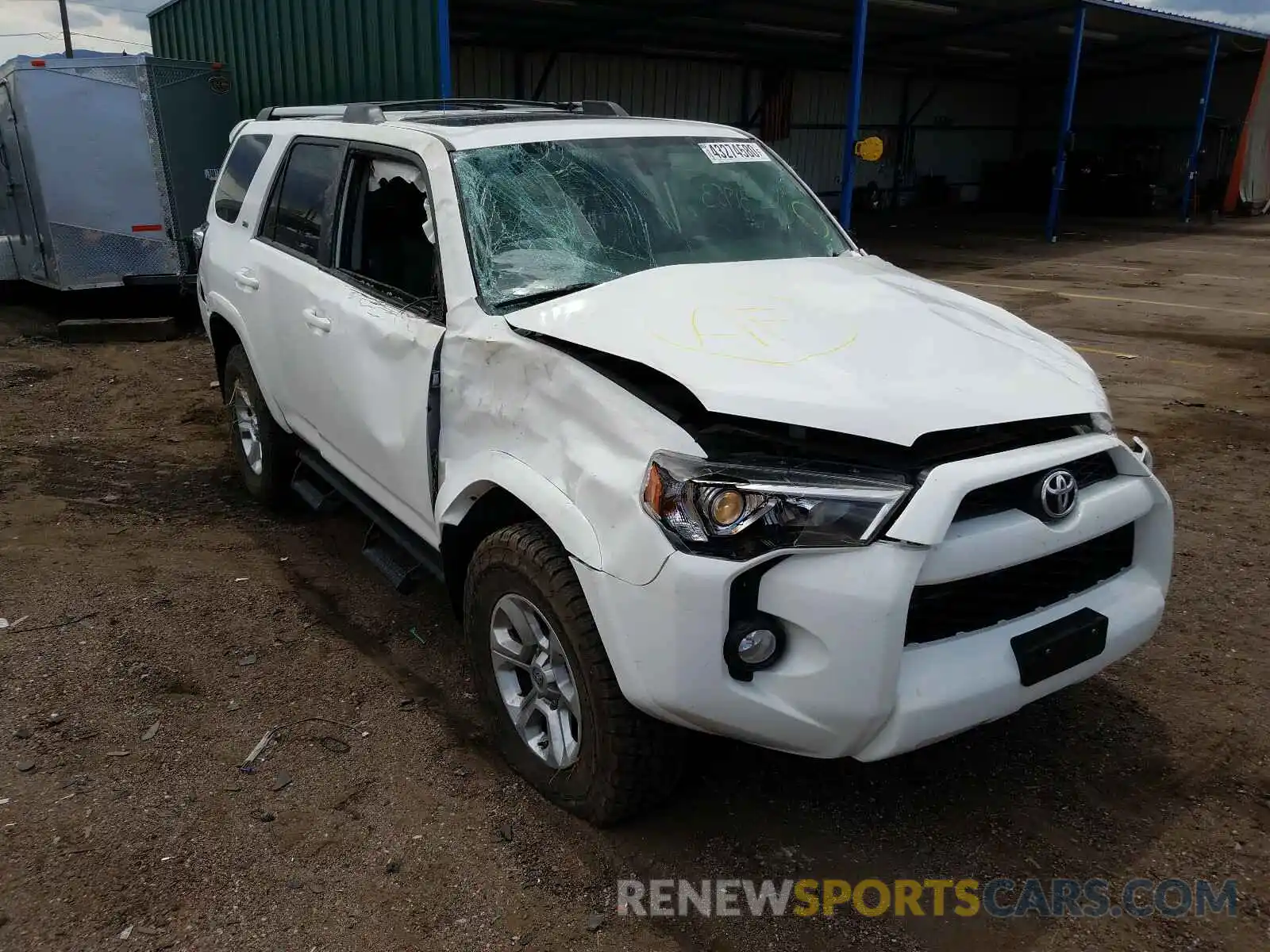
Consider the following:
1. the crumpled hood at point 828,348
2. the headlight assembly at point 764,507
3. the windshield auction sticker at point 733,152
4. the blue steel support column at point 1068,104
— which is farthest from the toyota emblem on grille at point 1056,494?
the blue steel support column at point 1068,104

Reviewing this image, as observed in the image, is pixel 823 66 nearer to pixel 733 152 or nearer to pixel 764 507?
pixel 733 152

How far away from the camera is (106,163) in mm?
10086

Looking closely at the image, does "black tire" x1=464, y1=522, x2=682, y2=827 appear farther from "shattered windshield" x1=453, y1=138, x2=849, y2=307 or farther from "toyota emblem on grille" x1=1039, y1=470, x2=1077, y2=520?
"toyota emblem on grille" x1=1039, y1=470, x2=1077, y2=520

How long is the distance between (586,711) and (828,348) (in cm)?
114

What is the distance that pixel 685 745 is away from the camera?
261 cm

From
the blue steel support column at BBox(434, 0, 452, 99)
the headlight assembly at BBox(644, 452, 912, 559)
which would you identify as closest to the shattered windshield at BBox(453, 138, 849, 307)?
the headlight assembly at BBox(644, 452, 912, 559)

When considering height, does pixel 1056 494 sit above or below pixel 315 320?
below

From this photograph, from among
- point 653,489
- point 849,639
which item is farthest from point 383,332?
point 849,639

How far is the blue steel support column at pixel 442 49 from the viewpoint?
866 cm

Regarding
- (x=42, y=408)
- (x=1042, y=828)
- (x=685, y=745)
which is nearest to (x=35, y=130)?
(x=42, y=408)

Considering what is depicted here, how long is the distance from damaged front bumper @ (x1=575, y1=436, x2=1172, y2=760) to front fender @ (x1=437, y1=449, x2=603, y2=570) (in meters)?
0.07

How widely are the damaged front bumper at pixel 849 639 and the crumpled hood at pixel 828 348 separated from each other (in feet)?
0.57

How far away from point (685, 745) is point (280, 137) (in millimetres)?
3445

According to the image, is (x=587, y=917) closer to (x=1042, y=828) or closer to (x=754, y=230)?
(x=1042, y=828)
